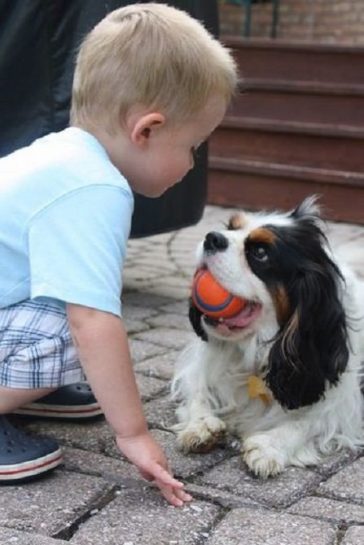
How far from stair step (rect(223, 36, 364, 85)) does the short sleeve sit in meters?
5.52

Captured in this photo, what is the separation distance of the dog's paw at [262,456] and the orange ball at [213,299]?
36cm

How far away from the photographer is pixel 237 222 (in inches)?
117

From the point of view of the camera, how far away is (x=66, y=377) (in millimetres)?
2678

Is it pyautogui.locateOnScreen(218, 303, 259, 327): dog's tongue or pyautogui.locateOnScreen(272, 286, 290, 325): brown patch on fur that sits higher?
pyautogui.locateOnScreen(272, 286, 290, 325): brown patch on fur

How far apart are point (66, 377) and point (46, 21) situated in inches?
75.9

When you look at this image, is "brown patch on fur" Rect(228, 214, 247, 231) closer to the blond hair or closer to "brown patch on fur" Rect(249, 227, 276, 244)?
"brown patch on fur" Rect(249, 227, 276, 244)

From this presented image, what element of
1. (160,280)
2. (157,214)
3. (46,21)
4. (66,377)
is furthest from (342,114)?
(66,377)

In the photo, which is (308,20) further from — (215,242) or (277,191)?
(215,242)

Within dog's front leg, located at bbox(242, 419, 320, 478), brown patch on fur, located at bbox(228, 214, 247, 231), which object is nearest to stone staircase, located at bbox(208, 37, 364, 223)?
brown patch on fur, located at bbox(228, 214, 247, 231)

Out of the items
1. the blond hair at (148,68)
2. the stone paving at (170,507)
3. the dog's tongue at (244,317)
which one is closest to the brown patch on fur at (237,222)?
the dog's tongue at (244,317)

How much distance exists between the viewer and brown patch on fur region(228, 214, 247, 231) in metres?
2.96

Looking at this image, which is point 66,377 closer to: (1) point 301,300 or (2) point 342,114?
(1) point 301,300

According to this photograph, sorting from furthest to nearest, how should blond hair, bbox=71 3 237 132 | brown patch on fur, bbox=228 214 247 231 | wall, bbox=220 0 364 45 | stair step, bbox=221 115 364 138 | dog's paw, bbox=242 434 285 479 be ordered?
1. wall, bbox=220 0 364 45
2. stair step, bbox=221 115 364 138
3. brown patch on fur, bbox=228 214 247 231
4. dog's paw, bbox=242 434 285 479
5. blond hair, bbox=71 3 237 132

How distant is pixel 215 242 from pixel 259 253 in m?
0.14
